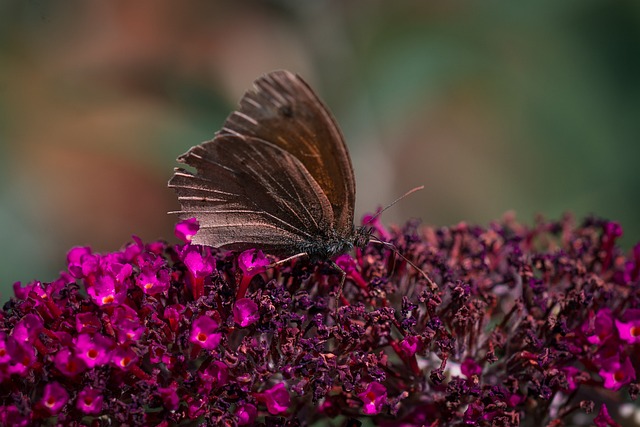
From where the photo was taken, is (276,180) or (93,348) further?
(276,180)

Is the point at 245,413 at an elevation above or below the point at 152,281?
below

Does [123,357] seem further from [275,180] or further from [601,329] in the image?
[601,329]

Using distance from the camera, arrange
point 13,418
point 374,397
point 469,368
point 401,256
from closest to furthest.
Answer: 1. point 13,418
2. point 374,397
3. point 469,368
4. point 401,256

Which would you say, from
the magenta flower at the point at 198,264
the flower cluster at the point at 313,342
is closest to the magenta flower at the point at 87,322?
the flower cluster at the point at 313,342

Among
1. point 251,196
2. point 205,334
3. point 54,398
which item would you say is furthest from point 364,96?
point 54,398

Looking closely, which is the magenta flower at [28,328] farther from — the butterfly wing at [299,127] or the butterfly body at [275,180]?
the butterfly wing at [299,127]
